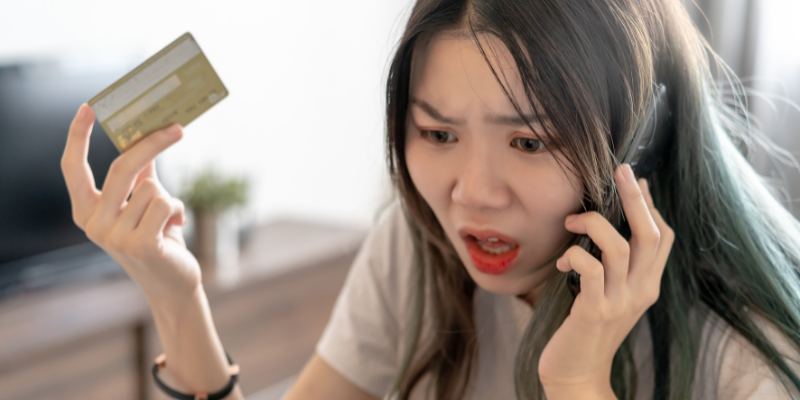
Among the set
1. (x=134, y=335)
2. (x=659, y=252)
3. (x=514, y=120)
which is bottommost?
(x=134, y=335)

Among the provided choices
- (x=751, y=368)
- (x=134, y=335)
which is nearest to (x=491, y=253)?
(x=751, y=368)

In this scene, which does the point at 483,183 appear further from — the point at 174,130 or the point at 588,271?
the point at 174,130

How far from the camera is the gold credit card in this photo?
29.7 inches

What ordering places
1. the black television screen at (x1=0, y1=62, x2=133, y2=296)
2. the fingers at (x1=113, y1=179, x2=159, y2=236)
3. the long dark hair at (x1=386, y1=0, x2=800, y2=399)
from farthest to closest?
the black television screen at (x1=0, y1=62, x2=133, y2=296), the fingers at (x1=113, y1=179, x2=159, y2=236), the long dark hair at (x1=386, y1=0, x2=800, y2=399)

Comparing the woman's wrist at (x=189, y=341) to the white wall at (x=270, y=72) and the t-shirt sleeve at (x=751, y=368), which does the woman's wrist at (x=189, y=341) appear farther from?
the white wall at (x=270, y=72)

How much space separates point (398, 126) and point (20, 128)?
4.59 feet

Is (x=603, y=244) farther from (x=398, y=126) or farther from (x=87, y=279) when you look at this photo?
(x=87, y=279)

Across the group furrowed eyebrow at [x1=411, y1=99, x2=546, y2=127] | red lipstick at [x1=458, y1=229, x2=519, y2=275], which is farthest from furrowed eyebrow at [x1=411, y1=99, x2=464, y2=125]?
red lipstick at [x1=458, y1=229, x2=519, y2=275]

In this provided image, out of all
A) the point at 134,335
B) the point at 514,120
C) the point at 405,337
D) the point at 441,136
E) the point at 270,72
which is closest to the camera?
the point at 514,120

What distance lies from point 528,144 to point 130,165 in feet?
1.53

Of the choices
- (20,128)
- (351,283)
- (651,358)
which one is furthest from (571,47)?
(20,128)

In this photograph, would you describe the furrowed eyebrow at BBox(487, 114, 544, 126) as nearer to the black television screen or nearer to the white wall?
the white wall

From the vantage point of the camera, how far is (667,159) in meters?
0.88

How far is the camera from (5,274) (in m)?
1.81
